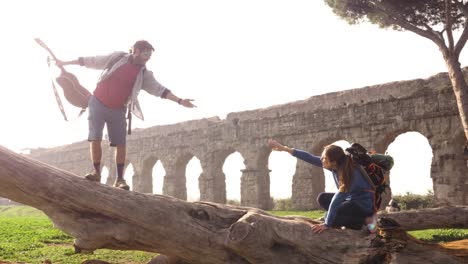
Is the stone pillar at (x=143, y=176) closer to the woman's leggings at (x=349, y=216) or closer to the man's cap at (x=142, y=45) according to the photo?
the man's cap at (x=142, y=45)

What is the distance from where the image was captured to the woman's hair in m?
3.92

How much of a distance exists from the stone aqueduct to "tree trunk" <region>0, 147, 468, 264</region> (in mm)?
11275

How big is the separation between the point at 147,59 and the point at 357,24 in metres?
9.91

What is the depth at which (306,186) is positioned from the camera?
56.3 feet

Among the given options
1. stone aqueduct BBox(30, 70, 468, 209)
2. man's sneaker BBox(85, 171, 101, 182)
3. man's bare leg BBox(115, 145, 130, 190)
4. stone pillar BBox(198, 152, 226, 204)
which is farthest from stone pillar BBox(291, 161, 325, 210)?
man's sneaker BBox(85, 171, 101, 182)

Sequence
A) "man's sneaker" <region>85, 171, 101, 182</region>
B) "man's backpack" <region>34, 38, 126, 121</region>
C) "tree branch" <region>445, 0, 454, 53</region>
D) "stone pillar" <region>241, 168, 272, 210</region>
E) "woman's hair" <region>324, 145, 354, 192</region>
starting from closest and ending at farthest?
1. "woman's hair" <region>324, 145, 354, 192</region>
2. "man's sneaker" <region>85, 171, 101, 182</region>
3. "man's backpack" <region>34, 38, 126, 121</region>
4. "tree branch" <region>445, 0, 454, 53</region>
5. "stone pillar" <region>241, 168, 272, 210</region>

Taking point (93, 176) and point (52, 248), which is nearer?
point (93, 176)

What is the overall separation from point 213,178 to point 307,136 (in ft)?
18.4

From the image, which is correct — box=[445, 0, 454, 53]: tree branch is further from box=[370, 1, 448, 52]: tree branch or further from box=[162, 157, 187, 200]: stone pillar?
box=[162, 157, 187, 200]: stone pillar

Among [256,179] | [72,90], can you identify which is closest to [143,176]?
[256,179]

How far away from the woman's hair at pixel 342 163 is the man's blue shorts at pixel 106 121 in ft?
7.63

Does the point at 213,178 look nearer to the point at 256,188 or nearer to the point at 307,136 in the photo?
the point at 256,188

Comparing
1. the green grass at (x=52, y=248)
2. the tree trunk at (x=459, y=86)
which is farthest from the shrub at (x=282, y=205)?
the green grass at (x=52, y=248)

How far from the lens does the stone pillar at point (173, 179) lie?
22.4 metres
